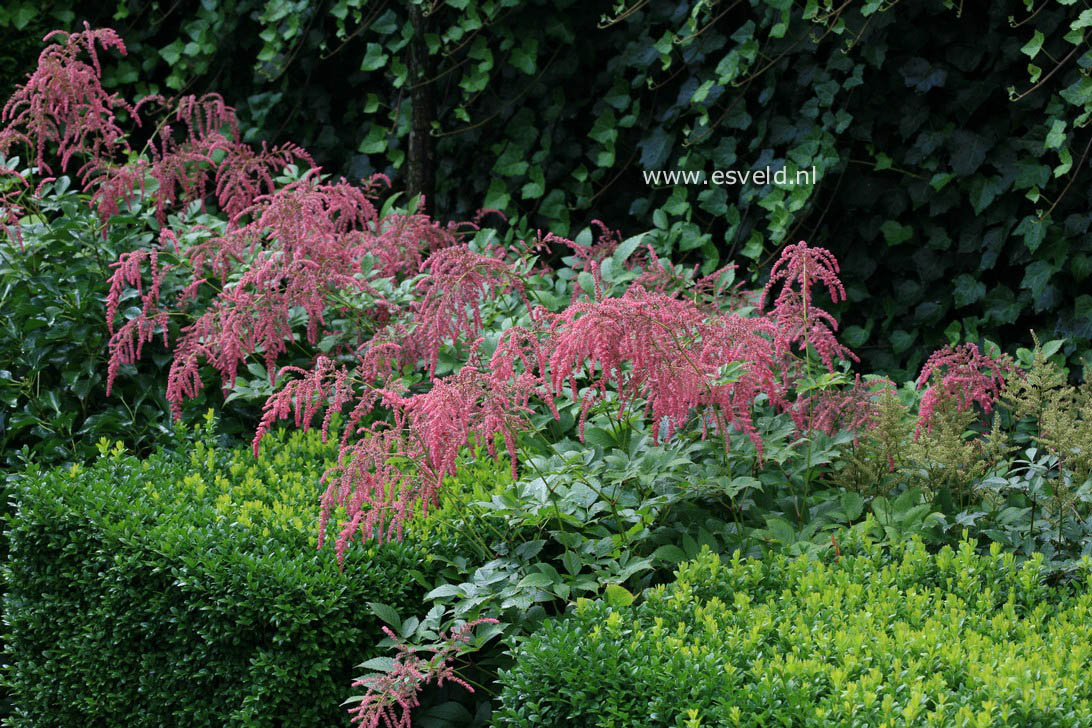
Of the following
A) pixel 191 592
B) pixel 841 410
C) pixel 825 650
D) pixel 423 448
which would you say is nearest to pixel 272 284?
pixel 191 592

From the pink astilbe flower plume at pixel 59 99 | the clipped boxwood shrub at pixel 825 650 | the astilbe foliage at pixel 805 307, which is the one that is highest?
the pink astilbe flower plume at pixel 59 99

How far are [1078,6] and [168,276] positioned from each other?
3.25 m

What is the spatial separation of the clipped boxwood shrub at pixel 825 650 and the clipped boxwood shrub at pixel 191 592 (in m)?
0.50

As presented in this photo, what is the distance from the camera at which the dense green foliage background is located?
151 inches

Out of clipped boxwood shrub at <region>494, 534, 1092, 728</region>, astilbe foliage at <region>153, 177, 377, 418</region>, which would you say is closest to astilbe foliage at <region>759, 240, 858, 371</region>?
clipped boxwood shrub at <region>494, 534, 1092, 728</region>

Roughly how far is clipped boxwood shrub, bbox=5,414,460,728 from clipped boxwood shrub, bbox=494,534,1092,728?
1.63 feet

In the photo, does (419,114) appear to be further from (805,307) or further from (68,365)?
(805,307)

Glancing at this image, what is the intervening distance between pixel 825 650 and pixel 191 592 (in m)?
1.53

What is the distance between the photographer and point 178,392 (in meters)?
2.93

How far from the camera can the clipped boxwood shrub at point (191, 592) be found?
2.59 meters

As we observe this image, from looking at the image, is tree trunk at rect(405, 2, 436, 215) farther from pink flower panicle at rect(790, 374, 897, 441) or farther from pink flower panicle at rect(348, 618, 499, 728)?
pink flower panicle at rect(348, 618, 499, 728)

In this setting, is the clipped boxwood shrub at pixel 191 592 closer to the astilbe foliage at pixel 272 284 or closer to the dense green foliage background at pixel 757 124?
the astilbe foliage at pixel 272 284

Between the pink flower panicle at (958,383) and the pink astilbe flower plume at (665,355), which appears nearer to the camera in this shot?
the pink astilbe flower plume at (665,355)

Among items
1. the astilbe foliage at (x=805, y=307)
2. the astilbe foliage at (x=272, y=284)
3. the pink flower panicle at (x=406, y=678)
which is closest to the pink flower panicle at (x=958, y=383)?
the astilbe foliage at (x=805, y=307)
